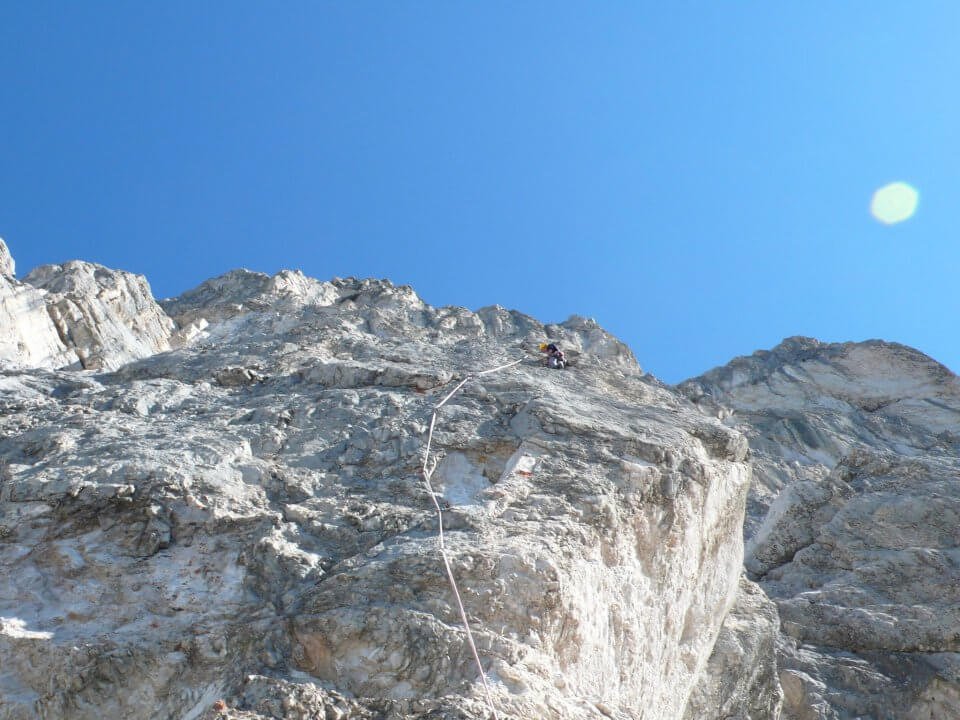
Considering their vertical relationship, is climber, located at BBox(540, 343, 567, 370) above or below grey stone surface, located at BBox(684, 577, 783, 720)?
above

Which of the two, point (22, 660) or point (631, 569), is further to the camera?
point (631, 569)

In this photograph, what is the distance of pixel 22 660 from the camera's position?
17.6 ft

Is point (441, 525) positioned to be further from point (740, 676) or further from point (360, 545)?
point (740, 676)

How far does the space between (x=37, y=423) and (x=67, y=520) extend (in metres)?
2.47

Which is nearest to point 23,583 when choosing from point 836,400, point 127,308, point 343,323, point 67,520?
point 67,520

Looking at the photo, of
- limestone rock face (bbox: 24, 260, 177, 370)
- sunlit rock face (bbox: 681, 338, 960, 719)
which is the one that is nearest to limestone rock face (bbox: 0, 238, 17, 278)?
limestone rock face (bbox: 24, 260, 177, 370)

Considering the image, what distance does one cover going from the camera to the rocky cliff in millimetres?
5410

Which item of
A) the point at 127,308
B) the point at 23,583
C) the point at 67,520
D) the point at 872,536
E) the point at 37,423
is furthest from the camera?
the point at 127,308

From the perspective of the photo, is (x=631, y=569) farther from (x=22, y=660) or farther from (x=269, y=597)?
(x=22, y=660)

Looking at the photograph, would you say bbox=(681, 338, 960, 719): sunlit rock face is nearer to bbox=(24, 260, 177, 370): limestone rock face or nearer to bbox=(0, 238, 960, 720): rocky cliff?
bbox=(0, 238, 960, 720): rocky cliff

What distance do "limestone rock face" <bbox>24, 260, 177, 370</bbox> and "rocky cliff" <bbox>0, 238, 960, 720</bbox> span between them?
913 centimetres

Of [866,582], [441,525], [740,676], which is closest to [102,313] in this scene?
[441,525]

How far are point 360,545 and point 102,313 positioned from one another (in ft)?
62.5

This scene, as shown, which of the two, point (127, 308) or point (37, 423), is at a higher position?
point (127, 308)
